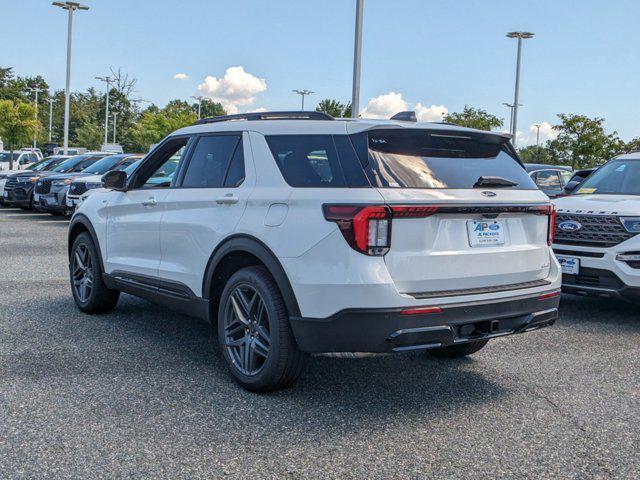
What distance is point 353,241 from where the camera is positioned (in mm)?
4062

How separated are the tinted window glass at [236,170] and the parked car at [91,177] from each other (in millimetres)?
11429

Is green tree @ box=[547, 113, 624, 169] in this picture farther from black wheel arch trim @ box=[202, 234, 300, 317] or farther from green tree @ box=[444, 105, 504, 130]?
black wheel arch trim @ box=[202, 234, 300, 317]

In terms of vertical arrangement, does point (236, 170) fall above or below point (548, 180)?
below

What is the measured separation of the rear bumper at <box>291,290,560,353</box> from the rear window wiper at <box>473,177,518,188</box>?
718 millimetres

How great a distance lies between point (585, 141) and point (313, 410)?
44547 millimetres

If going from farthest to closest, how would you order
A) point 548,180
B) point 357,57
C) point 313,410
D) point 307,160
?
point 357,57 < point 548,180 < point 307,160 < point 313,410

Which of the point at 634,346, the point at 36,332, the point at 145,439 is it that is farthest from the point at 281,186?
the point at 634,346

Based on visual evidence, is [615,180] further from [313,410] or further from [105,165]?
[105,165]

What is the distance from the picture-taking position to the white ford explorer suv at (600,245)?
6.86m

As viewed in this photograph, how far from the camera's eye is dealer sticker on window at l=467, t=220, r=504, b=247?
438 centimetres

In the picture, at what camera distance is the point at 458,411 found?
4.49 metres

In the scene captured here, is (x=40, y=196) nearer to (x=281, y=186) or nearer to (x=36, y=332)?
(x=36, y=332)

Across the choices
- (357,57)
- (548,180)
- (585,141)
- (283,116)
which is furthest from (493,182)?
(585,141)

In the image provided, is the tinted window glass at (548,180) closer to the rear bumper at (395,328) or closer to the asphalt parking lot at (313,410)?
the asphalt parking lot at (313,410)
